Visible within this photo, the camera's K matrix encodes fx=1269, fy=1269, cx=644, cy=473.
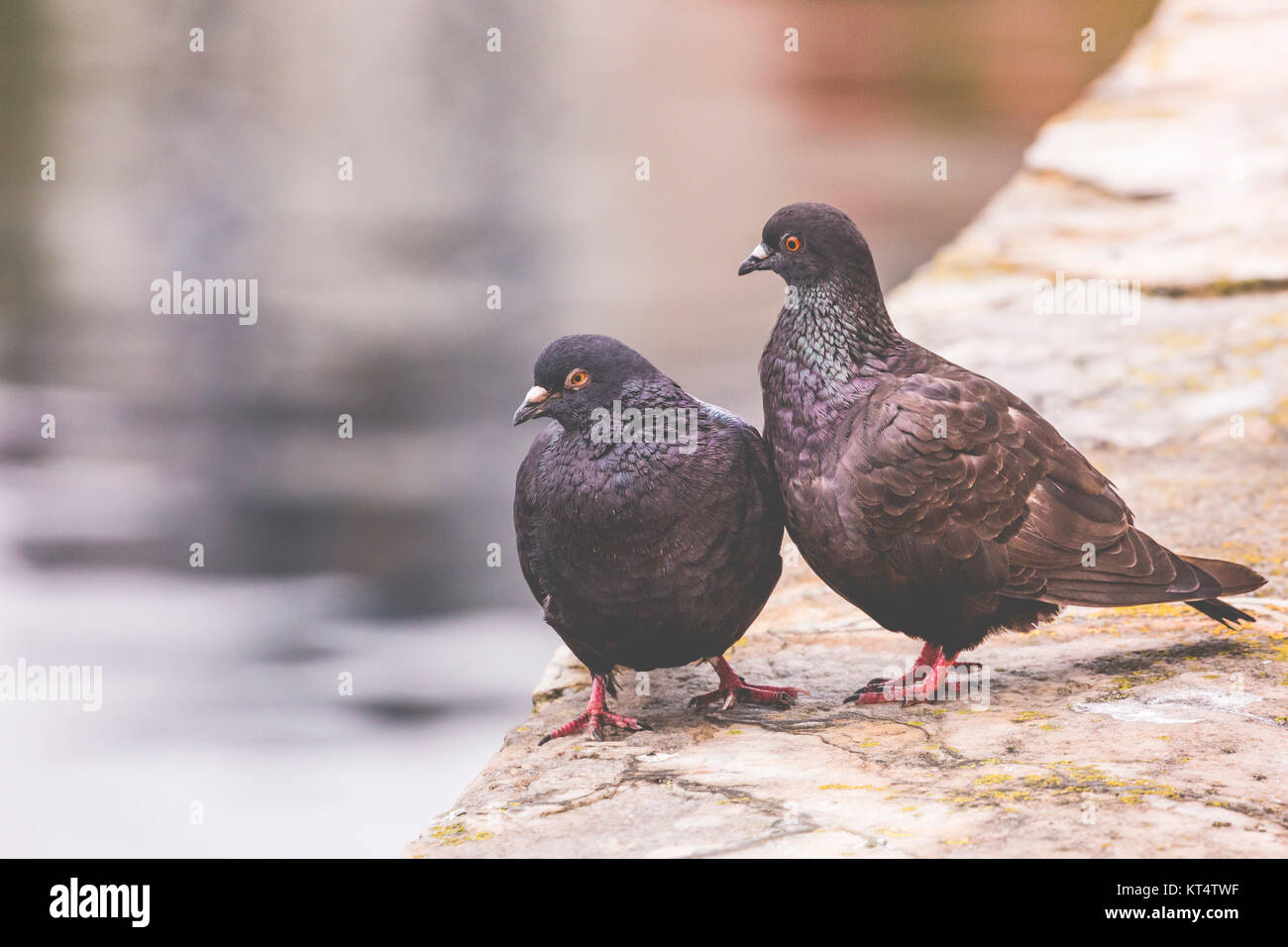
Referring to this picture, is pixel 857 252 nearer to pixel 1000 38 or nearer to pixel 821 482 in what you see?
pixel 821 482

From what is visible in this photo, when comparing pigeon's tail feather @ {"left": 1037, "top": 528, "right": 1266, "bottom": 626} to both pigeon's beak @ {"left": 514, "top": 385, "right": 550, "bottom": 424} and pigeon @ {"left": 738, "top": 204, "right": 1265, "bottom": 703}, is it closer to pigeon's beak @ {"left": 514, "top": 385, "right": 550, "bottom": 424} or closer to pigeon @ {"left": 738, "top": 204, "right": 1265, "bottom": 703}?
pigeon @ {"left": 738, "top": 204, "right": 1265, "bottom": 703}

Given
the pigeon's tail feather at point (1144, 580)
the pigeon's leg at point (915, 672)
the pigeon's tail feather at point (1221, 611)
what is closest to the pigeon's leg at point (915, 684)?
the pigeon's leg at point (915, 672)

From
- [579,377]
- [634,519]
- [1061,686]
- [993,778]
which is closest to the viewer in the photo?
[993,778]

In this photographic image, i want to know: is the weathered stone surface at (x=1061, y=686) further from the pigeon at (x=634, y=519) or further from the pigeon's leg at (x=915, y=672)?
the pigeon at (x=634, y=519)

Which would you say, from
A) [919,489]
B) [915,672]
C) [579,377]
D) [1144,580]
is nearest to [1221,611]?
[1144,580]

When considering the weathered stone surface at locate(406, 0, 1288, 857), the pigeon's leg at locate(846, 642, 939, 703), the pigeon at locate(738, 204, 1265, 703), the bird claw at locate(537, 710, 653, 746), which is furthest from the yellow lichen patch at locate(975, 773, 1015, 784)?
the bird claw at locate(537, 710, 653, 746)

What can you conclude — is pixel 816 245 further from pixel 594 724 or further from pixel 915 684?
pixel 594 724
